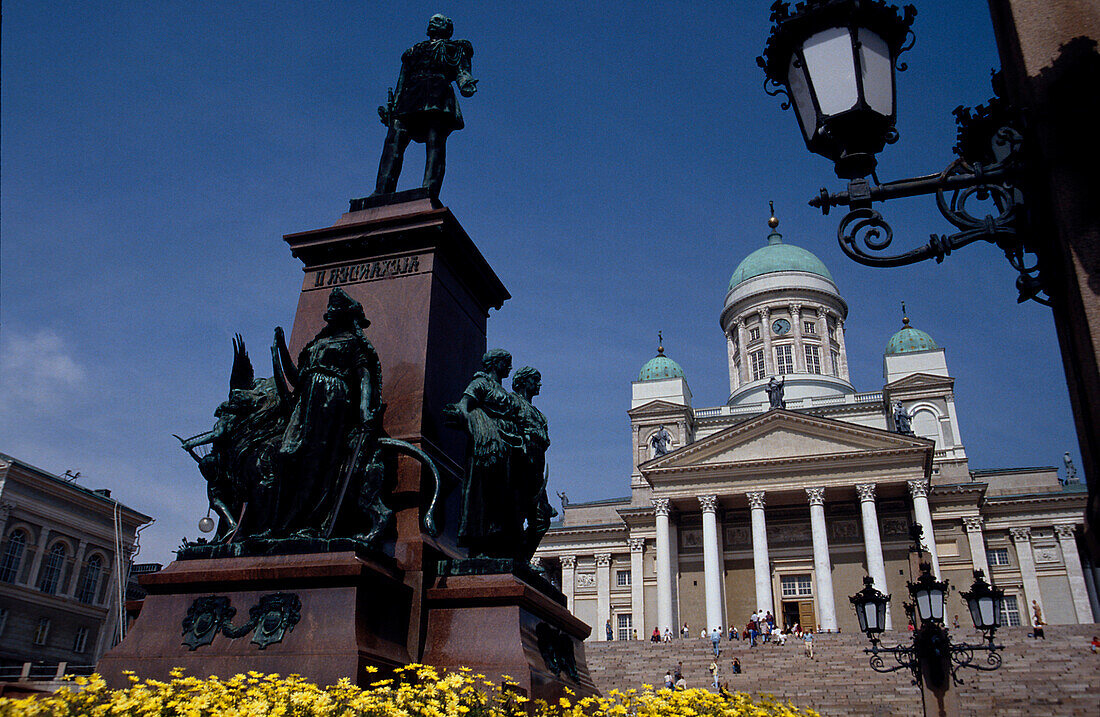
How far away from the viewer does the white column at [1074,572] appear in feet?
162

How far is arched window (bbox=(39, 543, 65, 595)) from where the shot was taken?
136 feet

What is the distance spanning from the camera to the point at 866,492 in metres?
46.8

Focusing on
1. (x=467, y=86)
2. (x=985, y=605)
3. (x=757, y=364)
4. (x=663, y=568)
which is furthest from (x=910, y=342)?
(x=467, y=86)

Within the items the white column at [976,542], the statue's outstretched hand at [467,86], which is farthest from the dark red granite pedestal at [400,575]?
the white column at [976,542]

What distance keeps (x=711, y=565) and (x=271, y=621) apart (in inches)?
1793

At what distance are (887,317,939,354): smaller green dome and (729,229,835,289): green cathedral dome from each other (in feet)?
27.1

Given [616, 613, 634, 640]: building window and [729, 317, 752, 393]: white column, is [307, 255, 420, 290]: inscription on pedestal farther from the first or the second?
[729, 317, 752, 393]: white column

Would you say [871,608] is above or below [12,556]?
below

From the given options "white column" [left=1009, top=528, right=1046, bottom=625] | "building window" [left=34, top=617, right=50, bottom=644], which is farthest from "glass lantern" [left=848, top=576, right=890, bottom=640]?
"white column" [left=1009, top=528, right=1046, bottom=625]

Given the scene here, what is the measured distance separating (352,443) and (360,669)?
5.02 feet

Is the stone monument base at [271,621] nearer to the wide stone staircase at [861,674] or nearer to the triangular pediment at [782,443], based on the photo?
the wide stone staircase at [861,674]

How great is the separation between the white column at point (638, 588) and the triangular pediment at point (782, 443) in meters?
6.02

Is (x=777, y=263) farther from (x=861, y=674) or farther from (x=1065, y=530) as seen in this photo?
(x=861, y=674)

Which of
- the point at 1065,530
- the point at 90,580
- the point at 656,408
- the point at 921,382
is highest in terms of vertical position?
the point at 921,382
